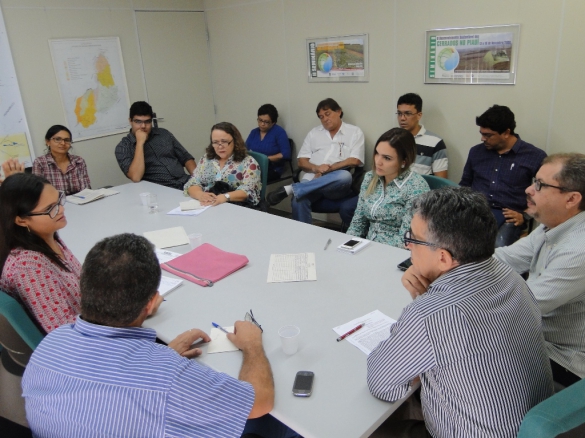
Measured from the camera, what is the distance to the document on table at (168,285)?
1904 millimetres

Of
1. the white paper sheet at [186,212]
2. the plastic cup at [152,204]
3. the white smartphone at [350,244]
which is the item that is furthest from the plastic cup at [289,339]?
the plastic cup at [152,204]

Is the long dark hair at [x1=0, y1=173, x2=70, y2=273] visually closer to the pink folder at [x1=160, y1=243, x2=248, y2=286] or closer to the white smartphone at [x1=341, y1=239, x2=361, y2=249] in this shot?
the pink folder at [x1=160, y1=243, x2=248, y2=286]

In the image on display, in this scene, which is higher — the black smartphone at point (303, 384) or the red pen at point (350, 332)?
the red pen at point (350, 332)

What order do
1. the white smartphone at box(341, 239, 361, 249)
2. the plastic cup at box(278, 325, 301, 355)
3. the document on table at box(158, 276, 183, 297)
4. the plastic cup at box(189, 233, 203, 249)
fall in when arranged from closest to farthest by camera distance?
the plastic cup at box(278, 325, 301, 355)
the document on table at box(158, 276, 183, 297)
the white smartphone at box(341, 239, 361, 249)
the plastic cup at box(189, 233, 203, 249)

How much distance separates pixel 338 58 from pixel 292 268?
109 inches

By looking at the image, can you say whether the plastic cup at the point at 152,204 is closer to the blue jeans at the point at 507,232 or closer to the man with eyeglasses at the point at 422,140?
the man with eyeglasses at the point at 422,140

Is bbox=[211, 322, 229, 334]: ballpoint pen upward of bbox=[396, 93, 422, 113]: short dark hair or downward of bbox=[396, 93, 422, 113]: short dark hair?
downward

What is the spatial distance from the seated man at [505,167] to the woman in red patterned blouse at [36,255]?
255cm

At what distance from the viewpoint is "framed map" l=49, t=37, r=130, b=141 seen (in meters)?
4.23

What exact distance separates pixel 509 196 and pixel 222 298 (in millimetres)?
2281

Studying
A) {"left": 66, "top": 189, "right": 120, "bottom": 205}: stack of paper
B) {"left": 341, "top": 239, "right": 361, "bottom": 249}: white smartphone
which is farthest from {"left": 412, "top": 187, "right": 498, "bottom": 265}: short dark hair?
{"left": 66, "top": 189, "right": 120, "bottom": 205}: stack of paper

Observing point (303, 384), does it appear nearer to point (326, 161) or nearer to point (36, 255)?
point (36, 255)

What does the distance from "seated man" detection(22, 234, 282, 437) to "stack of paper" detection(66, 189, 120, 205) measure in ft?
7.41

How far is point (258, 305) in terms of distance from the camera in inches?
69.4
